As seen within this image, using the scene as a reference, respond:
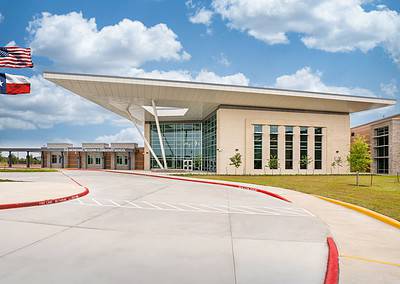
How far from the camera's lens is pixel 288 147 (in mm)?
49562

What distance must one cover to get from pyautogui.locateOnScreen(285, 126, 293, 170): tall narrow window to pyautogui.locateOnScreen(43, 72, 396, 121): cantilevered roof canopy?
3.65 metres

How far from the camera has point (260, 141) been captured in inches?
1891

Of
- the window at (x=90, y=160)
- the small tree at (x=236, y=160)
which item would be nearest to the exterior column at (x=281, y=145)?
the small tree at (x=236, y=160)

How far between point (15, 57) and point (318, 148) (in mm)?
44990

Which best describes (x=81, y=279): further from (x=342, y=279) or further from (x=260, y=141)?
(x=260, y=141)

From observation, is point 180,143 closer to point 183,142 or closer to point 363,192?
point 183,142

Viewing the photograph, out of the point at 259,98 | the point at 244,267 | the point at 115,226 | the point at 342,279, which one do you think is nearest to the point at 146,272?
the point at 244,267

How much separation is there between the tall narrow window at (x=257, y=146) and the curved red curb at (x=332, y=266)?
41.5 meters

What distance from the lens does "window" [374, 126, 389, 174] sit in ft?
186

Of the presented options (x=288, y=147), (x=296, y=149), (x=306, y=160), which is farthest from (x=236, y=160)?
(x=306, y=160)

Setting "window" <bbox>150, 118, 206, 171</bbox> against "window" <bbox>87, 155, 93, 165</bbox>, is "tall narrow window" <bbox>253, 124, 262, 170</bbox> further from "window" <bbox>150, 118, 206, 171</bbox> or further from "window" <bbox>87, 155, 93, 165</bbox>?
"window" <bbox>87, 155, 93, 165</bbox>

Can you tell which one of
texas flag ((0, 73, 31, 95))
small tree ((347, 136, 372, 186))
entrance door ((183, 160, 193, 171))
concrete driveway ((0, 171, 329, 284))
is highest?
texas flag ((0, 73, 31, 95))

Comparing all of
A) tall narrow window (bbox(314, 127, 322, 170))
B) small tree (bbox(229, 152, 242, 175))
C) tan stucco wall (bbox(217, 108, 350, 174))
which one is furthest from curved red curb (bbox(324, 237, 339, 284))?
tall narrow window (bbox(314, 127, 322, 170))

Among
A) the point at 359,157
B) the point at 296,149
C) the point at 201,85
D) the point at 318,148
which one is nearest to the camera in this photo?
the point at 359,157
